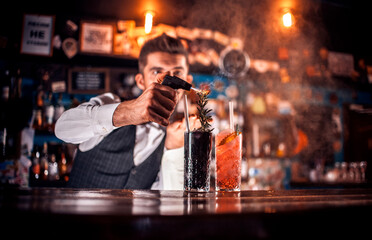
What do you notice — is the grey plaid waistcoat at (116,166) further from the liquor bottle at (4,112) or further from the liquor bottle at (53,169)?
the liquor bottle at (4,112)

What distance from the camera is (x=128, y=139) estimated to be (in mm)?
2004

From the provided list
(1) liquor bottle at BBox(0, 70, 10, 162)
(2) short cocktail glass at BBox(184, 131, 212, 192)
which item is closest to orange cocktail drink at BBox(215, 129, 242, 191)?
(2) short cocktail glass at BBox(184, 131, 212, 192)

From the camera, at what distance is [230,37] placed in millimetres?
4656

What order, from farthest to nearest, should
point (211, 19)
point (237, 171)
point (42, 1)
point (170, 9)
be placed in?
point (211, 19), point (170, 9), point (42, 1), point (237, 171)

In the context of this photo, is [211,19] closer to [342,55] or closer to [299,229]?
[342,55]

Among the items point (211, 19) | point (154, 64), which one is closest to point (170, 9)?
point (211, 19)

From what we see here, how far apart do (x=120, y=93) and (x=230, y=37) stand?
1.98m

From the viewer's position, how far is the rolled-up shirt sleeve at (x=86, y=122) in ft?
4.83

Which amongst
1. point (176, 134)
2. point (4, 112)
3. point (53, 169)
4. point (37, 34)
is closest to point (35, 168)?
point (53, 169)

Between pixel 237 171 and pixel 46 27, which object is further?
pixel 46 27

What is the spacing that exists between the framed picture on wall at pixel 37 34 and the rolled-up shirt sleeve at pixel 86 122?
2.44 meters

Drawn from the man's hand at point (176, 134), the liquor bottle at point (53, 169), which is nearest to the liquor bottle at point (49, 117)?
the liquor bottle at point (53, 169)

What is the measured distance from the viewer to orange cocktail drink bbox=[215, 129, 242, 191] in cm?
114

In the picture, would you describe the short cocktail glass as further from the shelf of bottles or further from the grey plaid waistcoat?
the shelf of bottles
